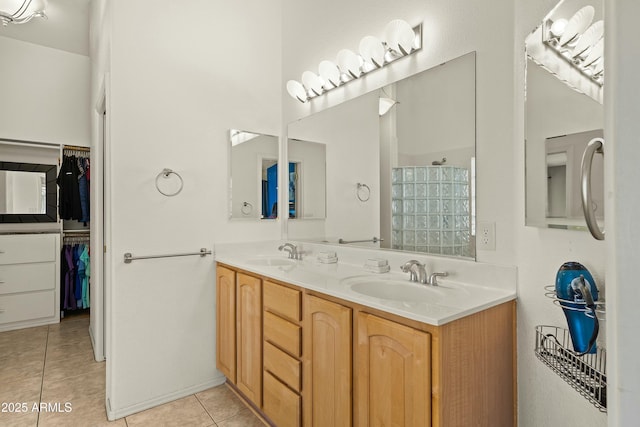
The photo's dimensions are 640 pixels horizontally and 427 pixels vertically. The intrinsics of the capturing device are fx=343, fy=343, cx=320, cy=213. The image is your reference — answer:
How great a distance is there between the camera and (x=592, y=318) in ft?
3.03

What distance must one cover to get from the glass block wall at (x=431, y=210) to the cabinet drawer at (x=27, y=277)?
369 cm

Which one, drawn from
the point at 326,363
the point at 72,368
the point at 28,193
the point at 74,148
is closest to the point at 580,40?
the point at 326,363

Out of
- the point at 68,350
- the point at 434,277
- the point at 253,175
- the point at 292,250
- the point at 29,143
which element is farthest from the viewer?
the point at 29,143

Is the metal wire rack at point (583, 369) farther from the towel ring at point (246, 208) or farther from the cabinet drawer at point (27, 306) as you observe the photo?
the cabinet drawer at point (27, 306)

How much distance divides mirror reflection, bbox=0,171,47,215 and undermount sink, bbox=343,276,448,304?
156 inches

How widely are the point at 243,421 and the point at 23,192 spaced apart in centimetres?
361

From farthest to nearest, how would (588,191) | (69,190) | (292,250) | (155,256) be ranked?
1. (69,190)
2. (292,250)
3. (155,256)
4. (588,191)

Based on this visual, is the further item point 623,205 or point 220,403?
point 220,403

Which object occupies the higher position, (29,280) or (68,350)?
(29,280)

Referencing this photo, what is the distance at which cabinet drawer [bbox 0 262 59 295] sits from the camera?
3391 millimetres

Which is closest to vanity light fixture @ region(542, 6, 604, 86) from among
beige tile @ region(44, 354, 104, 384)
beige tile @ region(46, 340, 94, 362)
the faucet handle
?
the faucet handle

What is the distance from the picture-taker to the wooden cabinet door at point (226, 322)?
6.91 ft

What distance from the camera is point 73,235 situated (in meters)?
3.91

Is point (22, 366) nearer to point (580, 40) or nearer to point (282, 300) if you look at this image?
point (282, 300)
